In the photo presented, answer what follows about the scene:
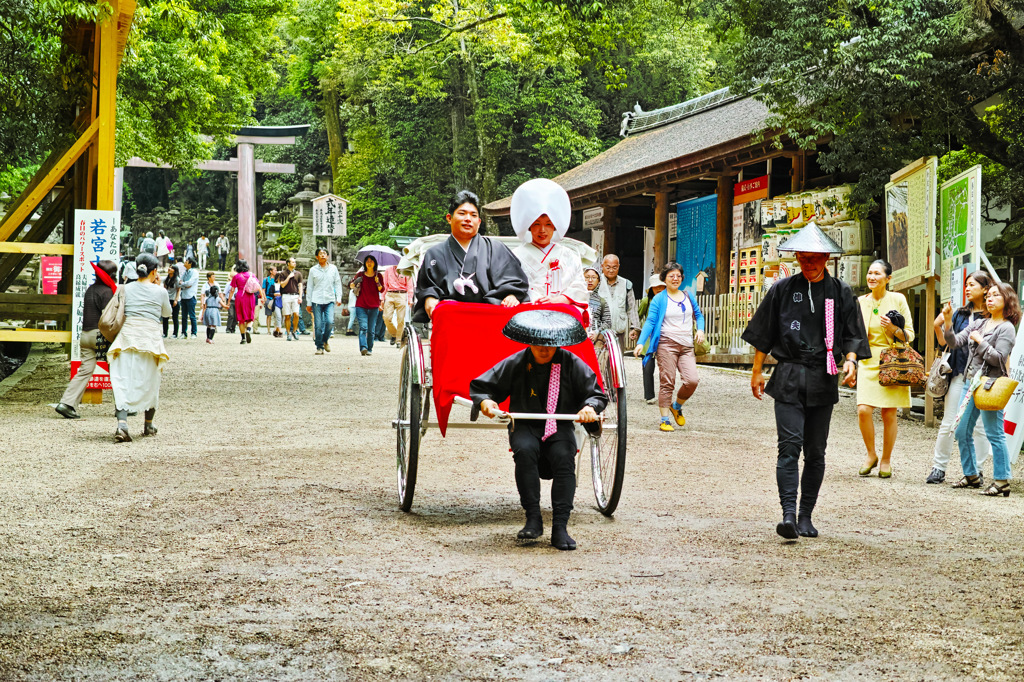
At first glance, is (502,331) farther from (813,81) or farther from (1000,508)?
(813,81)

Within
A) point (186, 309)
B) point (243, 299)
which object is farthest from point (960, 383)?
point (186, 309)

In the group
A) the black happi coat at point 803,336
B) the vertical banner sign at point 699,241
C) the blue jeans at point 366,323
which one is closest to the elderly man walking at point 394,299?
the blue jeans at point 366,323

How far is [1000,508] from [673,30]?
2649 cm

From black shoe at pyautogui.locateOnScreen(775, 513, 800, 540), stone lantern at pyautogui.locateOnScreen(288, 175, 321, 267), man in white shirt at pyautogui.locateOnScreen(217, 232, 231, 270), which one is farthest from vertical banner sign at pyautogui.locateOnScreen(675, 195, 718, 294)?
man in white shirt at pyautogui.locateOnScreen(217, 232, 231, 270)

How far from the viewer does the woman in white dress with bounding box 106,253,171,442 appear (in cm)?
931

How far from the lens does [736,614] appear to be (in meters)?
4.29

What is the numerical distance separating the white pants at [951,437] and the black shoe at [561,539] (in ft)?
12.9

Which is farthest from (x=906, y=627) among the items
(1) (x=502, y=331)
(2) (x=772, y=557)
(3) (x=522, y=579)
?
(1) (x=502, y=331)

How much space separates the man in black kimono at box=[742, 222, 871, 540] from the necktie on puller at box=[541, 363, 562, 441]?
1.17 metres

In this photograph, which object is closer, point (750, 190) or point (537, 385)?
point (537, 385)

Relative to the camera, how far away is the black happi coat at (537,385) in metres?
5.67

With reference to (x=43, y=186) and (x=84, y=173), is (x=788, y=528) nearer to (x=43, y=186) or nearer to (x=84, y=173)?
(x=43, y=186)

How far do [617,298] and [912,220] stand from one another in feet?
11.2

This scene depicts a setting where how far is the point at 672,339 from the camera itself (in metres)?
10.9
